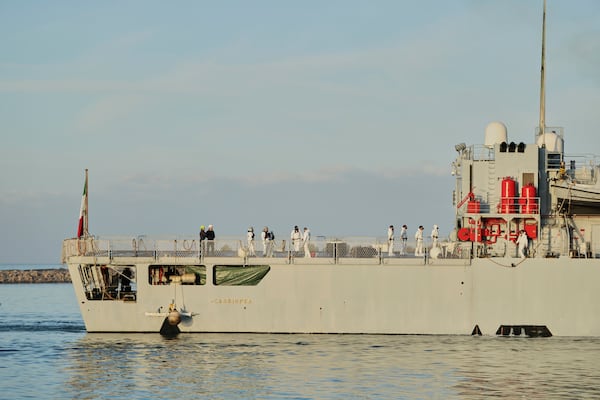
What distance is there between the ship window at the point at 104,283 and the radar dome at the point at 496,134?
65.1 feet

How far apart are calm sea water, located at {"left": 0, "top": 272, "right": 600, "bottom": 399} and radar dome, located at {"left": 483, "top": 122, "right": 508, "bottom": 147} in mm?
11168

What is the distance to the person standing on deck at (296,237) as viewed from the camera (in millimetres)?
46938

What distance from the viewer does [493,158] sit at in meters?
49.8

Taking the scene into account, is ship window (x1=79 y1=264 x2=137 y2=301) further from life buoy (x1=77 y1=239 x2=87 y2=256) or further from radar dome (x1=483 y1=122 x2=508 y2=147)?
radar dome (x1=483 y1=122 x2=508 y2=147)

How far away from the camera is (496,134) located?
50.5 metres

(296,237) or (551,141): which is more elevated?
(551,141)

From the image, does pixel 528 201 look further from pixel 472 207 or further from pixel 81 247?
pixel 81 247

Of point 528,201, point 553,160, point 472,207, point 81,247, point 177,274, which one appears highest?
point 553,160

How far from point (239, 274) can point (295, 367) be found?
404 inches

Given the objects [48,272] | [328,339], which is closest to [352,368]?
[328,339]

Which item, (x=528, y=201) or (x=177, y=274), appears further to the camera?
(x=528, y=201)

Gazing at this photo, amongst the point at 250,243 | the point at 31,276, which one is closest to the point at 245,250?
the point at 250,243

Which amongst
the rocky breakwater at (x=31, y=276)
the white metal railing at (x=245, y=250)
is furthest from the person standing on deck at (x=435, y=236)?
the rocky breakwater at (x=31, y=276)

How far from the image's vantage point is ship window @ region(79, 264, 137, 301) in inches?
1855
